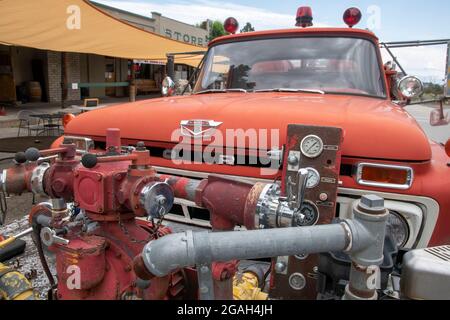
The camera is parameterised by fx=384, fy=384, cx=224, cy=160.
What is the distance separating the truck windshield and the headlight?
4.50 ft

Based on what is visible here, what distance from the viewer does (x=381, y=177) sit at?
192 centimetres

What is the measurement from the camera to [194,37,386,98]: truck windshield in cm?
311

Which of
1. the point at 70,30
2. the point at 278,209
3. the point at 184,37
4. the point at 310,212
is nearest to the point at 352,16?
the point at 310,212

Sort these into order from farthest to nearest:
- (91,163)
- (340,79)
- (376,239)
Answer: (340,79) < (91,163) < (376,239)

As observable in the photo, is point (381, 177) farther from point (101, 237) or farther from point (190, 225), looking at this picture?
point (101, 237)

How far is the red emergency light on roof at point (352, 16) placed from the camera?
3729 mm

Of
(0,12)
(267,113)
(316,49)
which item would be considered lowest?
(267,113)

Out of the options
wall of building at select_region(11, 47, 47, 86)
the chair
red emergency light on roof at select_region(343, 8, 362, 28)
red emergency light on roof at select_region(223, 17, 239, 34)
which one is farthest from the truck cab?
wall of building at select_region(11, 47, 47, 86)

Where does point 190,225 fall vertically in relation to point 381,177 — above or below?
below

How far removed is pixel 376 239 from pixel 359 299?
0.26 metres

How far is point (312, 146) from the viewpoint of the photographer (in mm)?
1805

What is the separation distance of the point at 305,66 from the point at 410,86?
0.95 metres

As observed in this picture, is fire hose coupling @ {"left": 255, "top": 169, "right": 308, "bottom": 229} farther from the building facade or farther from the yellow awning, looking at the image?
the building facade
